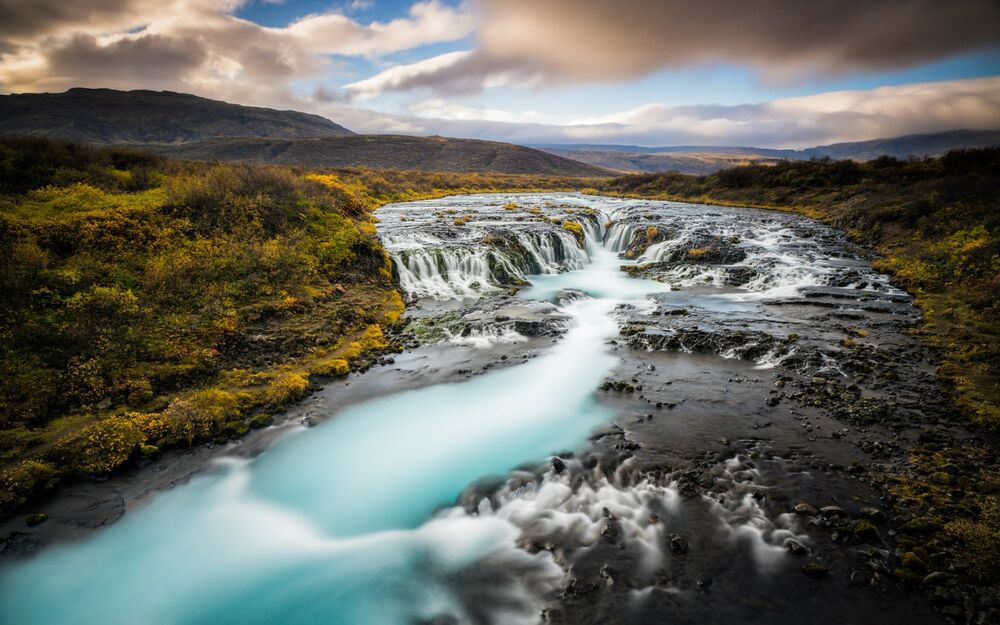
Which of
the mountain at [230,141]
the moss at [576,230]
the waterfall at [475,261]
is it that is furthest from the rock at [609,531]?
the mountain at [230,141]

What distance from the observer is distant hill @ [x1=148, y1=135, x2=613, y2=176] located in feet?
387

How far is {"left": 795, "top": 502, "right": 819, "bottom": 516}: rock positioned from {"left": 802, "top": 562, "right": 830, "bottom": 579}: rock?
3.06ft

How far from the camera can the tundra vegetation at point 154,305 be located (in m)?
8.27

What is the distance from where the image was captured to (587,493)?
717cm

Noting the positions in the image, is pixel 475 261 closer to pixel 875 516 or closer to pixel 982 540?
pixel 875 516

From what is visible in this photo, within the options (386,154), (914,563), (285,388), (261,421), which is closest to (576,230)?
(285,388)

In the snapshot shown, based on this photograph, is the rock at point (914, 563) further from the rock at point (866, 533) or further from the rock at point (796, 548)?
the rock at point (796, 548)

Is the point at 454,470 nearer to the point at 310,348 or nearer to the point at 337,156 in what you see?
the point at 310,348

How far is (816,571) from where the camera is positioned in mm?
5410

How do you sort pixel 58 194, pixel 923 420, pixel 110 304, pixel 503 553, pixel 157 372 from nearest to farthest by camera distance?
pixel 503 553 → pixel 923 420 → pixel 157 372 → pixel 110 304 → pixel 58 194

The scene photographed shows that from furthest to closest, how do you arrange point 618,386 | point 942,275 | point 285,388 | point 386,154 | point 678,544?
point 386,154 → point 942,275 → point 618,386 → point 285,388 → point 678,544

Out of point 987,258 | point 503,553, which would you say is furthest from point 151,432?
point 987,258

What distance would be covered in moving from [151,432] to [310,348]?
4.30 metres

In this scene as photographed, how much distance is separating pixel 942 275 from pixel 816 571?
57.7ft
